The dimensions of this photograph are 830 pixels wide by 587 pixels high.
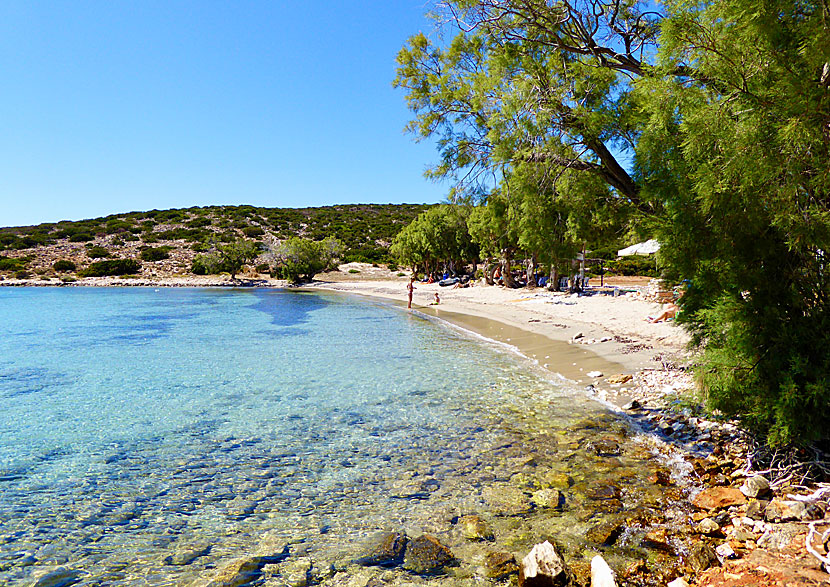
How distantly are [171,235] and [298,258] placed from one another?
38919 mm

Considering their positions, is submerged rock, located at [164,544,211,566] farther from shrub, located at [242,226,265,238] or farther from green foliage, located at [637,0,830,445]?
shrub, located at [242,226,265,238]

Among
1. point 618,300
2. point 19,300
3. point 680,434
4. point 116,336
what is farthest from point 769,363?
point 19,300

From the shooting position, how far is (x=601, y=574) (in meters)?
3.41

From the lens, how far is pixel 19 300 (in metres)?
42.3

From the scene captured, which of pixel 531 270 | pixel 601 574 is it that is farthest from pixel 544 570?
pixel 531 270

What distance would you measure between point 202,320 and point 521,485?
25.5m

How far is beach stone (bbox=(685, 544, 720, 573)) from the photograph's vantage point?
3.57m

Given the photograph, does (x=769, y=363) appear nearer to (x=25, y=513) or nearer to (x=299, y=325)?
(x=25, y=513)

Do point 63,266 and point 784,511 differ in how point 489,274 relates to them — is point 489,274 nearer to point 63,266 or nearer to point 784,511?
point 784,511

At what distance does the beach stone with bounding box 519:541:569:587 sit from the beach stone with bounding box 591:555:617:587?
0.20m

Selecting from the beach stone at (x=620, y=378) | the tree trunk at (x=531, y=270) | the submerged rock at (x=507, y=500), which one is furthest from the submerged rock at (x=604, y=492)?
the tree trunk at (x=531, y=270)

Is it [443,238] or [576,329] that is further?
[443,238]

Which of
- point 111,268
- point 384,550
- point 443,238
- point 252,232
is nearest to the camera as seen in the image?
point 384,550

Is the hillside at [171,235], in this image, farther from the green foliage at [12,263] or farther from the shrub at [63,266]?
the shrub at [63,266]
